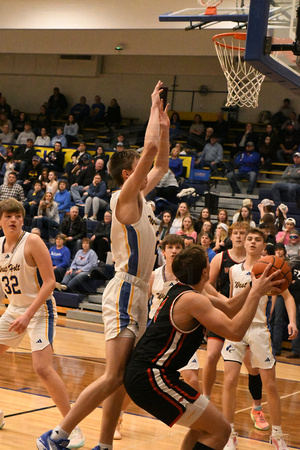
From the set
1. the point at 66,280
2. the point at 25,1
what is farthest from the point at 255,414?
the point at 25,1

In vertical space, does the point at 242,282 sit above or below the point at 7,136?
below

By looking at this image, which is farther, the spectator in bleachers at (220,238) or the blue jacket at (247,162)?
the blue jacket at (247,162)

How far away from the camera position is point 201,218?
1144cm

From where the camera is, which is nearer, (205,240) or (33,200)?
(205,240)

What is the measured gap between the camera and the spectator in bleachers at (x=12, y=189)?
1523cm

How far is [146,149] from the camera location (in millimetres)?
3854

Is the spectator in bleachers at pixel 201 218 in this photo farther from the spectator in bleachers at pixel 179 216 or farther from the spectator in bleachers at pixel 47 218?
the spectator in bleachers at pixel 47 218

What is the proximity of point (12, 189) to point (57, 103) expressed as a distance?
19.4 feet

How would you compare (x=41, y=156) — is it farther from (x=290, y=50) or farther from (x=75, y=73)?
(x=290, y=50)

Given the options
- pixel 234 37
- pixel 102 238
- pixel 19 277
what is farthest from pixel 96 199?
pixel 19 277

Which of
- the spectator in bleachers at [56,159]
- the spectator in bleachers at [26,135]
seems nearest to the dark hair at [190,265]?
the spectator in bleachers at [56,159]

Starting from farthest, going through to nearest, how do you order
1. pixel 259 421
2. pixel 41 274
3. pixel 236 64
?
pixel 236 64
pixel 259 421
pixel 41 274

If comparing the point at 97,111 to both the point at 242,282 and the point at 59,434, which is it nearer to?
the point at 242,282

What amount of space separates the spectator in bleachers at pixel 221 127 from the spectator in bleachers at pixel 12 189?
4.93m
